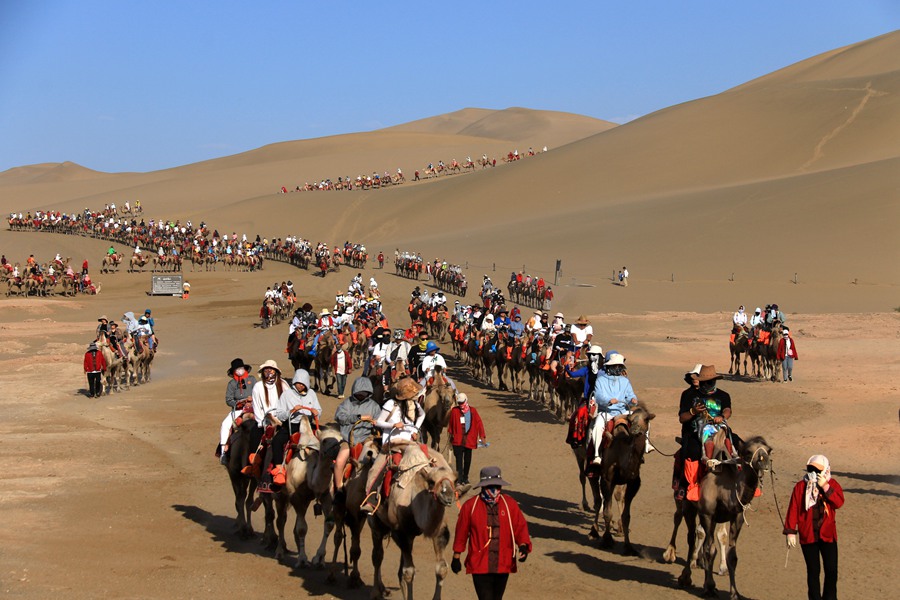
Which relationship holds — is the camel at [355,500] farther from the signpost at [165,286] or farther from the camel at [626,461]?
the signpost at [165,286]

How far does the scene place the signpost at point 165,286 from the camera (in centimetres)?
5469

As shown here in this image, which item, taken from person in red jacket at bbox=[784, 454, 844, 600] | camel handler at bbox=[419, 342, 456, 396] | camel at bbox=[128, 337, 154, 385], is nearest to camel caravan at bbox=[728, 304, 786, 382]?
camel handler at bbox=[419, 342, 456, 396]

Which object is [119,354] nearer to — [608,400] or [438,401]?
[438,401]

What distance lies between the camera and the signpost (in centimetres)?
5469

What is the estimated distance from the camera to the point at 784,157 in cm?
8044

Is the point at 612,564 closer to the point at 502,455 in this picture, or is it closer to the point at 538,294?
the point at 502,455

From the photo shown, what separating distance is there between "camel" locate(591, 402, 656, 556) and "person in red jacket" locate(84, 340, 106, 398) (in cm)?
1707

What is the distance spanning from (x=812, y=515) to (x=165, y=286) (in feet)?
158

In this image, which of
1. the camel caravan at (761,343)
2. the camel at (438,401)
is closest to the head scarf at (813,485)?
the camel at (438,401)

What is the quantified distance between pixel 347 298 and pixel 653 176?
51.5 m

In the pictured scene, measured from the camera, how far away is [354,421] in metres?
12.8

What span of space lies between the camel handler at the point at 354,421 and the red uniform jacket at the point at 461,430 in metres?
2.89

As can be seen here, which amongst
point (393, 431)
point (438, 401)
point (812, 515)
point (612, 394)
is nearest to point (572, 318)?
point (438, 401)

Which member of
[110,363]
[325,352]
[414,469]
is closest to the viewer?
[414,469]
